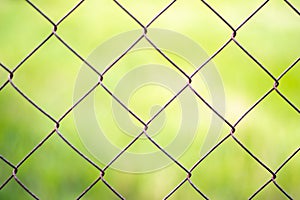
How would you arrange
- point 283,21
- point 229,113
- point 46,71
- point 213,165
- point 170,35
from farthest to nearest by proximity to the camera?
point 283,21 → point 170,35 → point 46,71 → point 229,113 → point 213,165

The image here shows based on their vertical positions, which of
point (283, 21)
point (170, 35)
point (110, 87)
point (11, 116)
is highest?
point (283, 21)

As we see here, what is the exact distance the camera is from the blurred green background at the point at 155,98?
1893 mm

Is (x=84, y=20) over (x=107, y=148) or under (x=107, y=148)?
over

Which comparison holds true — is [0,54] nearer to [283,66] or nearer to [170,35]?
[170,35]

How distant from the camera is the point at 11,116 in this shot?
6.95 feet

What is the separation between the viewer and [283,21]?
2807 millimetres

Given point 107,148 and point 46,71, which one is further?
point 46,71

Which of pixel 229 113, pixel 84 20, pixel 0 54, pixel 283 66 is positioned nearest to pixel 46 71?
pixel 0 54

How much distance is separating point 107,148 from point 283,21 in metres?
1.24

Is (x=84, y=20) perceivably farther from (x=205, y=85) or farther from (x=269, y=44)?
(x=269, y=44)

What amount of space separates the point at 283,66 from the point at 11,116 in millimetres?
1193

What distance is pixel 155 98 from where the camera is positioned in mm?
2342

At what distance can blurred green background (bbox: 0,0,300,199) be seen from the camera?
1893 mm

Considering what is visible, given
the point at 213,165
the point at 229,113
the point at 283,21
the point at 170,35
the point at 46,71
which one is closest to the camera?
the point at 213,165
